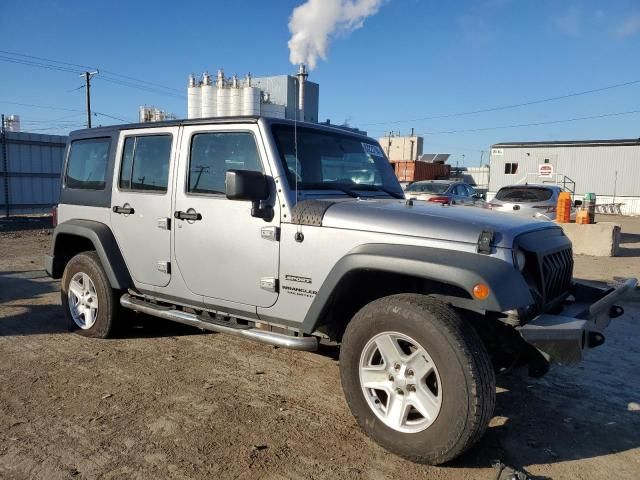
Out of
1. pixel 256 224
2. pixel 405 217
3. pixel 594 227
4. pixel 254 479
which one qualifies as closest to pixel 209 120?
pixel 256 224

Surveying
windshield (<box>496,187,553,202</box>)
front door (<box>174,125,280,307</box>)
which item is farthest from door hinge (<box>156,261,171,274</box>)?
windshield (<box>496,187,553,202</box>)

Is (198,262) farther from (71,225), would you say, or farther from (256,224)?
(71,225)

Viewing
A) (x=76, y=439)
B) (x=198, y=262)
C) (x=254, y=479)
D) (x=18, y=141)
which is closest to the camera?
(x=254, y=479)

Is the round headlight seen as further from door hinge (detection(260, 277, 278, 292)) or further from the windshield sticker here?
the windshield sticker

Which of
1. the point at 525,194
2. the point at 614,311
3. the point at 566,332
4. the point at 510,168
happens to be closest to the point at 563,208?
the point at 525,194

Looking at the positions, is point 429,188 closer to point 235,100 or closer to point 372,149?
point 235,100

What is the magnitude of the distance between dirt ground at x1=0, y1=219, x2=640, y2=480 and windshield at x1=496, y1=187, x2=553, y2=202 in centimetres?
820

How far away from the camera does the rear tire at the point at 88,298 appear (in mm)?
4848

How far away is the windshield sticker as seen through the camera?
4547 millimetres

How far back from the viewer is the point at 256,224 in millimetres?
3639

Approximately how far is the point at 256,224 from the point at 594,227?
9892mm

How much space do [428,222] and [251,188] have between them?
1184 mm

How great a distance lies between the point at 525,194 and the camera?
1306 centimetres

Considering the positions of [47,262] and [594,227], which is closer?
[47,262]
